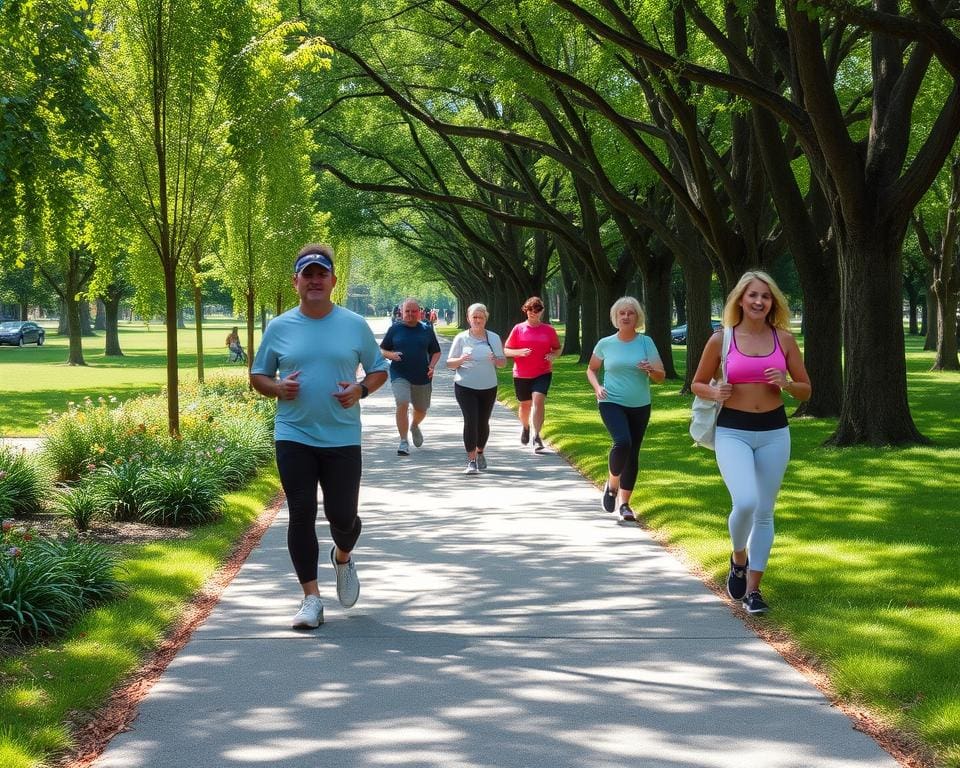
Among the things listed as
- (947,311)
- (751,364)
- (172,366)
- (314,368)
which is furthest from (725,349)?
(947,311)

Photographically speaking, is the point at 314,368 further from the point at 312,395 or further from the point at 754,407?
the point at 754,407

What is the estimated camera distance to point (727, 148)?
25938mm

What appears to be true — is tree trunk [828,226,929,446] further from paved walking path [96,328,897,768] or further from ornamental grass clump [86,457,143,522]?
ornamental grass clump [86,457,143,522]

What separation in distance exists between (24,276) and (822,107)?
71.5 m

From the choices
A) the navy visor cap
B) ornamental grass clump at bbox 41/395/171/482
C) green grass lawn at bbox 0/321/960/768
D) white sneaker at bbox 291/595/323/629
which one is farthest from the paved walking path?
ornamental grass clump at bbox 41/395/171/482

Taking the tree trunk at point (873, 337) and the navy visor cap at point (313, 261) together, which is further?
the tree trunk at point (873, 337)

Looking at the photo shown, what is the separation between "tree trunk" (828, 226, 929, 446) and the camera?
14.0m

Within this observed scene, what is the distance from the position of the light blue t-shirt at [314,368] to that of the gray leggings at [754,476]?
200 cm

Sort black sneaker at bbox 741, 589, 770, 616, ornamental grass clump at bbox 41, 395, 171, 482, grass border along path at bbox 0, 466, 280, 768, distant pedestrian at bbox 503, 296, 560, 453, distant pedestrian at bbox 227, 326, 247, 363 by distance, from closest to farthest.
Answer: grass border along path at bbox 0, 466, 280, 768 → black sneaker at bbox 741, 589, 770, 616 → ornamental grass clump at bbox 41, 395, 171, 482 → distant pedestrian at bbox 503, 296, 560, 453 → distant pedestrian at bbox 227, 326, 247, 363

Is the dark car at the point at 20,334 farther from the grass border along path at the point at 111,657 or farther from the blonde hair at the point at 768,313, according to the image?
the blonde hair at the point at 768,313

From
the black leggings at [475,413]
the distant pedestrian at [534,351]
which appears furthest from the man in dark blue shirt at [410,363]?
the black leggings at [475,413]

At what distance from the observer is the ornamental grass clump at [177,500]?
9555 millimetres

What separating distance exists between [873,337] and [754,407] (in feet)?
26.2

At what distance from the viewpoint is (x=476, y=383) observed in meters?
13.3
